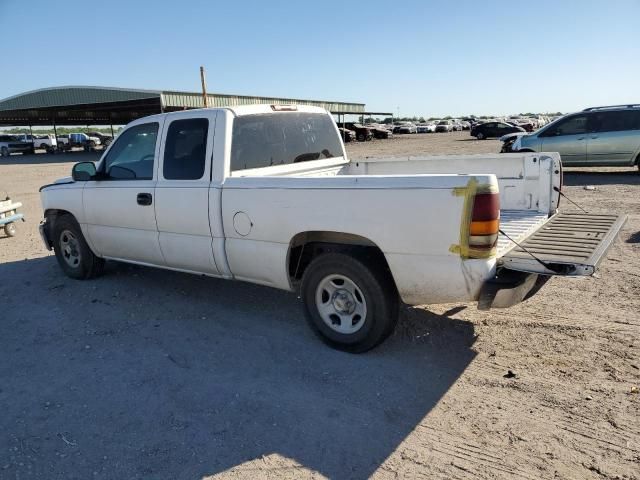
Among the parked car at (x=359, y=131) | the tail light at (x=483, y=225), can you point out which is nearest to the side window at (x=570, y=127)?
the tail light at (x=483, y=225)

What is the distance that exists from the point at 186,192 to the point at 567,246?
3.25 m

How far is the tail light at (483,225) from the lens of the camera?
3.12 m

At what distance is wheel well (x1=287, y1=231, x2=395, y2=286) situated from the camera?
3.75 metres

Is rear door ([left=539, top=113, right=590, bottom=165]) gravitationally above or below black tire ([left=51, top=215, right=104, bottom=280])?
above

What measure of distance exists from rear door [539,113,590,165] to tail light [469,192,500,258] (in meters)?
12.3

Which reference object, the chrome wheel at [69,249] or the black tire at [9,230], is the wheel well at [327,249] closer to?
the chrome wheel at [69,249]

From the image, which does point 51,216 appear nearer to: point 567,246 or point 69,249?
point 69,249

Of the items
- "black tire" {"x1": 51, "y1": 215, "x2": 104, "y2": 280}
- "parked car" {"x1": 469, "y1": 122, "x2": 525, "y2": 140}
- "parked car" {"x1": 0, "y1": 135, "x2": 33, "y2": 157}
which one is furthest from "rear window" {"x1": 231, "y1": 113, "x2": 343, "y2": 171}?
"parked car" {"x1": 0, "y1": 135, "x2": 33, "y2": 157}

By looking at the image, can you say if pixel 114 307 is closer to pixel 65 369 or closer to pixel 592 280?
pixel 65 369

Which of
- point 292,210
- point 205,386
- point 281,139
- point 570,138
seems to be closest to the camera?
point 205,386

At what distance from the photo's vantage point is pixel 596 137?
13.5 meters

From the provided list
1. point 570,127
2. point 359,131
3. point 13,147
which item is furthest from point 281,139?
point 359,131

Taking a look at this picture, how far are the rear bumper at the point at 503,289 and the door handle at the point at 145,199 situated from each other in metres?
3.34

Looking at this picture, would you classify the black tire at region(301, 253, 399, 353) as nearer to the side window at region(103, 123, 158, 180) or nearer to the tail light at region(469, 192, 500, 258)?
the tail light at region(469, 192, 500, 258)
